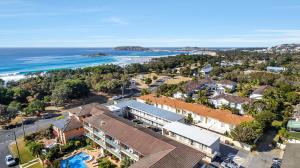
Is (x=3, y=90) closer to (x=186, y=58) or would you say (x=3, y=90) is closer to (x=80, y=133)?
(x=80, y=133)

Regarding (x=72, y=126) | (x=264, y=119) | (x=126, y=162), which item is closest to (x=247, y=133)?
(x=264, y=119)

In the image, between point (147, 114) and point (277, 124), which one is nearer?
point (277, 124)

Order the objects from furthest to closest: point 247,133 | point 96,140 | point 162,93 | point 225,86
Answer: point 225,86
point 162,93
point 96,140
point 247,133

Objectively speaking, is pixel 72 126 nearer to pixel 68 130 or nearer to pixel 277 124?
pixel 68 130

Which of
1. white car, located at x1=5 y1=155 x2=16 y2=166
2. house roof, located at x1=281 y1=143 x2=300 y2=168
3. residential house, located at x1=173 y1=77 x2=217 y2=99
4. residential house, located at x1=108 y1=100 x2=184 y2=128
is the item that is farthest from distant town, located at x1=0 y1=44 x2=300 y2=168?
residential house, located at x1=173 y1=77 x2=217 y2=99

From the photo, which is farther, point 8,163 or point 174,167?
point 8,163

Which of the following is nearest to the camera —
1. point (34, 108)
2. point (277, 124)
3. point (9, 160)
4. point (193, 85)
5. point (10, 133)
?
point (9, 160)

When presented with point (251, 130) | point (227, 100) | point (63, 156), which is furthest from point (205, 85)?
point (63, 156)
